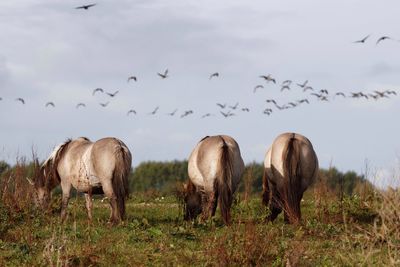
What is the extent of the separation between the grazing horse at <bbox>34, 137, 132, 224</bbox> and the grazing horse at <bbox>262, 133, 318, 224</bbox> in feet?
10.2

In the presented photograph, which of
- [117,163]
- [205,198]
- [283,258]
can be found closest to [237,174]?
[205,198]

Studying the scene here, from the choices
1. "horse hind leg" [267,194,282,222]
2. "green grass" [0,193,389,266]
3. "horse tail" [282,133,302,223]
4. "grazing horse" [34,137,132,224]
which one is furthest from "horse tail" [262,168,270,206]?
"grazing horse" [34,137,132,224]

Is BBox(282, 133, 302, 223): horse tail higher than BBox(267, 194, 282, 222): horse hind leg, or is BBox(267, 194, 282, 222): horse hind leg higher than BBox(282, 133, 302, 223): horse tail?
BBox(282, 133, 302, 223): horse tail

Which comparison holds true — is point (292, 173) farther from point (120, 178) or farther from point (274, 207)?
point (120, 178)

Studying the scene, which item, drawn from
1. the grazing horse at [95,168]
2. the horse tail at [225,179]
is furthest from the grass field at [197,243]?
the grazing horse at [95,168]

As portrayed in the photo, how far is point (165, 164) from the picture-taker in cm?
4941

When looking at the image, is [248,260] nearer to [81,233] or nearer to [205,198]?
[81,233]

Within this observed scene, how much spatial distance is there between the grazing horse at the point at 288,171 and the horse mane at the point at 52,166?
186 inches

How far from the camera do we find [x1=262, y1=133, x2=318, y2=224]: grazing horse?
15367mm

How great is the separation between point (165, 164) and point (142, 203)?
27053 mm

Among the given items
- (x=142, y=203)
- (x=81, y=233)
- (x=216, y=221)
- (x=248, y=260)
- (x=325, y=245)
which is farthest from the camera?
(x=142, y=203)

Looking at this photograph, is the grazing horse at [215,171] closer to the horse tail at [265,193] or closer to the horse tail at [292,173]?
the horse tail at [265,193]

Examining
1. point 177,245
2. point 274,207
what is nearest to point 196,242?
point 177,245

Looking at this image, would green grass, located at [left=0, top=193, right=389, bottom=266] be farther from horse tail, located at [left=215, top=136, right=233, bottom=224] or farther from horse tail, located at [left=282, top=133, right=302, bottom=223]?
horse tail, located at [left=282, top=133, right=302, bottom=223]
